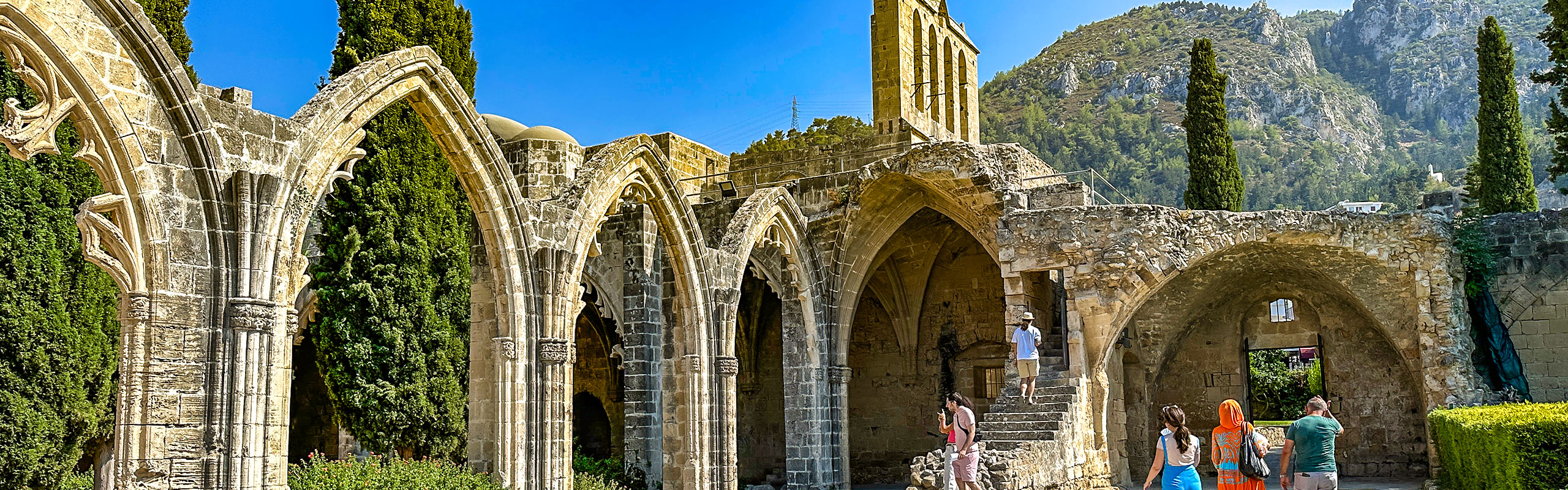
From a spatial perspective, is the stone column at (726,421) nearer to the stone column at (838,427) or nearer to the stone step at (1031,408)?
the stone column at (838,427)

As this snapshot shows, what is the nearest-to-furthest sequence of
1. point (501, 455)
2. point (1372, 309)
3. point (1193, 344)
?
point (501, 455)
point (1372, 309)
point (1193, 344)

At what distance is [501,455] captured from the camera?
9367 mm

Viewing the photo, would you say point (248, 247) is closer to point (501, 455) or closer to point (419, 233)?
point (501, 455)

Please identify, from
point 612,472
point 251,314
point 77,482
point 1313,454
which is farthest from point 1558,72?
point 77,482

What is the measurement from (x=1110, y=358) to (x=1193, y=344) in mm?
2699

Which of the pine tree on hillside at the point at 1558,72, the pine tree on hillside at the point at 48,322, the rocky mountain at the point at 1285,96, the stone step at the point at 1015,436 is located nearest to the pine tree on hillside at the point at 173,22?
the pine tree on hillside at the point at 48,322

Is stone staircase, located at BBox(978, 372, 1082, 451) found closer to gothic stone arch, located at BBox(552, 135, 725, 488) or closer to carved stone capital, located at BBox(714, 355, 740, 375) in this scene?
carved stone capital, located at BBox(714, 355, 740, 375)

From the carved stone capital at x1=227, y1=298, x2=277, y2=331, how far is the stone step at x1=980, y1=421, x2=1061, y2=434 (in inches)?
297

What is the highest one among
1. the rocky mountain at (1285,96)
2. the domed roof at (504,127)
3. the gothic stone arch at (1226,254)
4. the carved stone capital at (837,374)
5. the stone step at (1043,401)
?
the rocky mountain at (1285,96)

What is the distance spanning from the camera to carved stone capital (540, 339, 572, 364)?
973cm

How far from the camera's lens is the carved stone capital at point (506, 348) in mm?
9453

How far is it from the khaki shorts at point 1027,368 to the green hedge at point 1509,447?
12.9 ft

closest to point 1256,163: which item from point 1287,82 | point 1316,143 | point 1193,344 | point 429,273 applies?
point 1316,143

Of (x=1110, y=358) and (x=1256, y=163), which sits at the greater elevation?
(x=1256, y=163)
